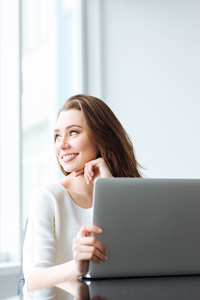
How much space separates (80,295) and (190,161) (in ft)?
6.11

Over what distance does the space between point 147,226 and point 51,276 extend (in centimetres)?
37

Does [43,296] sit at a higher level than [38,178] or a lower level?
higher

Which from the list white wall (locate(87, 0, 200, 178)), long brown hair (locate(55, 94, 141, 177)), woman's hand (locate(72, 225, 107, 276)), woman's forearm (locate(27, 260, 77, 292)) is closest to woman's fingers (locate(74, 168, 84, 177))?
long brown hair (locate(55, 94, 141, 177))

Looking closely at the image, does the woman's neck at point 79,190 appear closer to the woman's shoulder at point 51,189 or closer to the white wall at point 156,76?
the woman's shoulder at point 51,189

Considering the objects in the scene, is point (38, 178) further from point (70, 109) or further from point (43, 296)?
point (43, 296)

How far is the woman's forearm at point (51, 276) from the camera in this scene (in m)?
1.02

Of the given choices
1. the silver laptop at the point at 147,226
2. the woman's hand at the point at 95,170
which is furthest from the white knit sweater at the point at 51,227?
the silver laptop at the point at 147,226

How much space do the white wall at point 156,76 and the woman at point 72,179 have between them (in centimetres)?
99

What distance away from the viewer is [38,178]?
278cm

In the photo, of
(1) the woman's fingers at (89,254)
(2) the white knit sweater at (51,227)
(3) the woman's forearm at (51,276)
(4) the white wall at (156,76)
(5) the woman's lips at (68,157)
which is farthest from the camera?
(4) the white wall at (156,76)

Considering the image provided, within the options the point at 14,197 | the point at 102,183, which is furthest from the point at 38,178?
the point at 102,183

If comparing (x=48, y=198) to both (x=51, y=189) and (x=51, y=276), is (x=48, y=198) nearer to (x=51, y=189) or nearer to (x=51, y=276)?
(x=51, y=189)

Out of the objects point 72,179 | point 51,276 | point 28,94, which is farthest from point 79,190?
point 28,94

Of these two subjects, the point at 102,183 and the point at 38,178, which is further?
the point at 38,178
